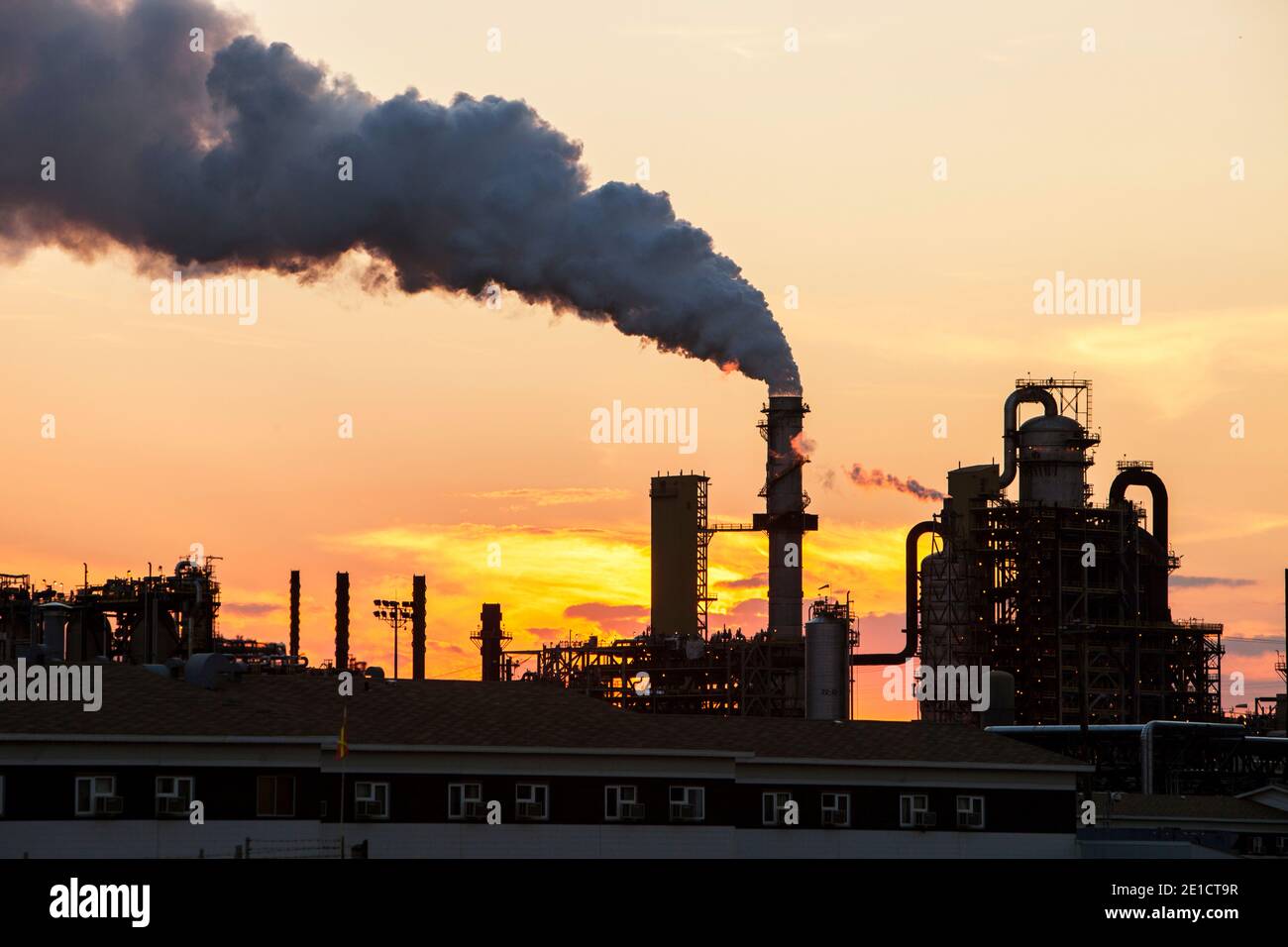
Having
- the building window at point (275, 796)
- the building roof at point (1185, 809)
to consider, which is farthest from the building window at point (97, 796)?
the building roof at point (1185, 809)

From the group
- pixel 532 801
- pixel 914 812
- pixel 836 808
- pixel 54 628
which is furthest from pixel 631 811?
pixel 54 628

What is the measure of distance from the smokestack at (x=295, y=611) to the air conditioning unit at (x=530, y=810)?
279ft

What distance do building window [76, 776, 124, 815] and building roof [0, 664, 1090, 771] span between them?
45.9 inches

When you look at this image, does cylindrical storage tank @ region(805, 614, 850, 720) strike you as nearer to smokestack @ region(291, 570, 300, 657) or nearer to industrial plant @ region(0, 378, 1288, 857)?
industrial plant @ region(0, 378, 1288, 857)

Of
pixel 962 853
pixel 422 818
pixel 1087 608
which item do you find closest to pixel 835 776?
pixel 962 853

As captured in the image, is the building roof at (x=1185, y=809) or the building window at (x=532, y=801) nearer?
the building window at (x=532, y=801)

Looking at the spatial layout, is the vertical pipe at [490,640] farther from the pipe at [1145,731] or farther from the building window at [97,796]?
the building window at [97,796]

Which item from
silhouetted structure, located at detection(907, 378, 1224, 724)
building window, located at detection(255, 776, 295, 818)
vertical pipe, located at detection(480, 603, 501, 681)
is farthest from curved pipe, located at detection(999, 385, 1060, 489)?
building window, located at detection(255, 776, 295, 818)

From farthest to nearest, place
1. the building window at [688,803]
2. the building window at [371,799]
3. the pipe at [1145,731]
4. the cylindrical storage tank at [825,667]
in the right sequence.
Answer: the cylindrical storage tank at [825,667] < the pipe at [1145,731] < the building window at [688,803] < the building window at [371,799]

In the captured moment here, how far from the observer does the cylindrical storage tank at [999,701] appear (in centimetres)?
9944

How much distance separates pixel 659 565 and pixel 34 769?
284 ft

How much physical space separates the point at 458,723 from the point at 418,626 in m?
84.8

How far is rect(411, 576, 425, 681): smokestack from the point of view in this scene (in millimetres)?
141875
